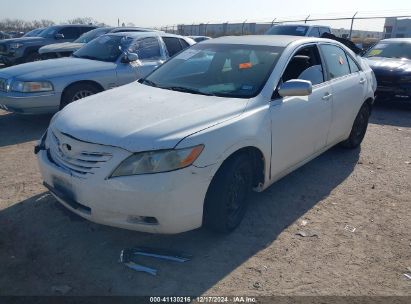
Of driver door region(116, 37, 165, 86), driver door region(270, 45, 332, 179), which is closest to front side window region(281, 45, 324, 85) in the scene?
driver door region(270, 45, 332, 179)

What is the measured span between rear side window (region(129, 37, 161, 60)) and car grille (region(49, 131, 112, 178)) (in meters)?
4.43

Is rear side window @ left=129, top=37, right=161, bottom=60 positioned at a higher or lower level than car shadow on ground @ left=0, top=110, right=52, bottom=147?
higher

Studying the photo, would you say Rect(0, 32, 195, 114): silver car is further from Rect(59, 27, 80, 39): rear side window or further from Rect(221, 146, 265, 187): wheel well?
Rect(59, 27, 80, 39): rear side window

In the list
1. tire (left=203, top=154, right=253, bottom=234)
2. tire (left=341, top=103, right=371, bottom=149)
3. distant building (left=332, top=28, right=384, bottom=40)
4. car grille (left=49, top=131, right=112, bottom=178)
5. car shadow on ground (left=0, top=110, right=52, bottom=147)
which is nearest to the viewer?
car grille (left=49, top=131, right=112, bottom=178)

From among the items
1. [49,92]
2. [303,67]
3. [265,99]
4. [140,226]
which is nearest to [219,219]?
[140,226]

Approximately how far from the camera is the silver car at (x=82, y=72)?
20.0 ft

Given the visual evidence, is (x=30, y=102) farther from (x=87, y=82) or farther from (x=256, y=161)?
(x=256, y=161)

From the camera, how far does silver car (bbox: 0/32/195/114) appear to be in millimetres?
6098

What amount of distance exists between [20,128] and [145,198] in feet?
15.4

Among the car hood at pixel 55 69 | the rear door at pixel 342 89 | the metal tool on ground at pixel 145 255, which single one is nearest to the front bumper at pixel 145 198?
the metal tool on ground at pixel 145 255

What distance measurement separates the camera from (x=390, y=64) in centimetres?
923

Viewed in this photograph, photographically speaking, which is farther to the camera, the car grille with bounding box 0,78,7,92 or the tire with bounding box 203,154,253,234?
the car grille with bounding box 0,78,7,92

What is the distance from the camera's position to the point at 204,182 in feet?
9.47

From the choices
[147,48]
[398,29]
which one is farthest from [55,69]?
[398,29]
